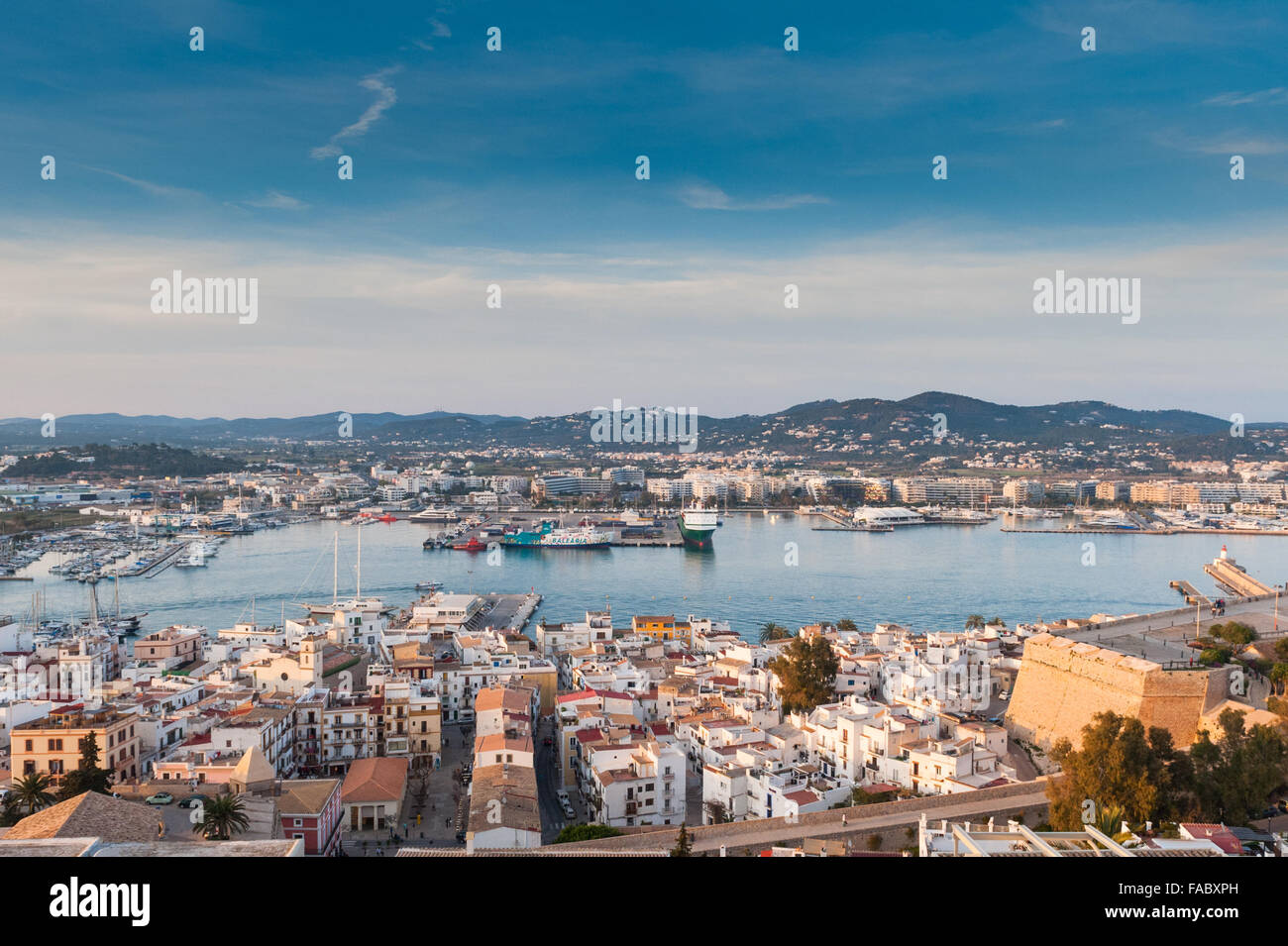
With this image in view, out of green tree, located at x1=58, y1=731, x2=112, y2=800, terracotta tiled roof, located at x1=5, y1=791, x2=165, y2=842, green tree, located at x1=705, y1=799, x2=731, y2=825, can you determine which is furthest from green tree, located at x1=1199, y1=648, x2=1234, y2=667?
green tree, located at x1=58, y1=731, x2=112, y2=800

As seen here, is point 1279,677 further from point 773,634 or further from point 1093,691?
point 773,634

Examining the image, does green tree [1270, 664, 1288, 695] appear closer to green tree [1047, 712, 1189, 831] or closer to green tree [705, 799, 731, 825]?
green tree [1047, 712, 1189, 831]

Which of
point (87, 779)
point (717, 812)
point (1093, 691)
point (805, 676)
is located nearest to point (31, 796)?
point (87, 779)

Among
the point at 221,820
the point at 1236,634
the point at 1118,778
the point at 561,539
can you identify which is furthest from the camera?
the point at 561,539
